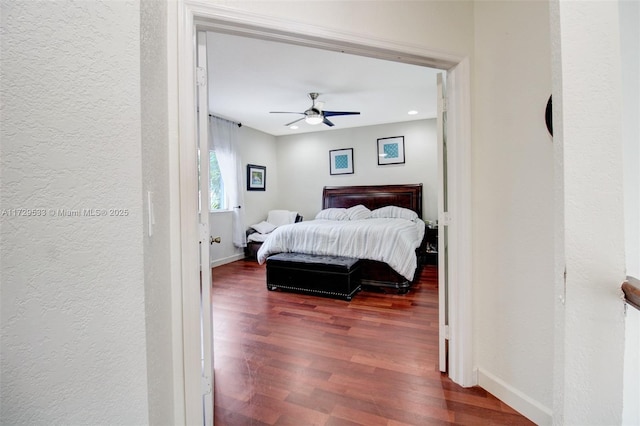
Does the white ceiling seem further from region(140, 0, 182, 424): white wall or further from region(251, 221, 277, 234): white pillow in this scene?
region(251, 221, 277, 234): white pillow

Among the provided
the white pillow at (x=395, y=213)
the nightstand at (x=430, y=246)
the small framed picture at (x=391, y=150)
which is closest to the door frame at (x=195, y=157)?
the nightstand at (x=430, y=246)

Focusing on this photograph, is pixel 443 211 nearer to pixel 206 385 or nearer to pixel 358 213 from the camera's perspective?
pixel 206 385

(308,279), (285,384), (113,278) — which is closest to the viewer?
(113,278)

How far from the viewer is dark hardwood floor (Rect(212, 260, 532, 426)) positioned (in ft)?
5.05

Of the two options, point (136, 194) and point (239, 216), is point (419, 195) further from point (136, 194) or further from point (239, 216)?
point (136, 194)

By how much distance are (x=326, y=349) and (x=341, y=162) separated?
15.2ft

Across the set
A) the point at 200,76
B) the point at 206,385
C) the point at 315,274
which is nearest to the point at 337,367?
the point at 206,385

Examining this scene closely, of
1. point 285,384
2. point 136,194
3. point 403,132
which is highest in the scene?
point 403,132

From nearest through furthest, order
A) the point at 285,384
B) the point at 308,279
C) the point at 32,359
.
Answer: the point at 32,359 → the point at 285,384 → the point at 308,279

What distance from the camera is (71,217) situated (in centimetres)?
69

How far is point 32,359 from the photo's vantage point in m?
0.65

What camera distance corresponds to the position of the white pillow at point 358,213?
17.7 feet

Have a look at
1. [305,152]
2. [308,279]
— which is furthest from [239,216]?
[308,279]

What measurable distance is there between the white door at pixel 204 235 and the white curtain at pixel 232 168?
392 cm
